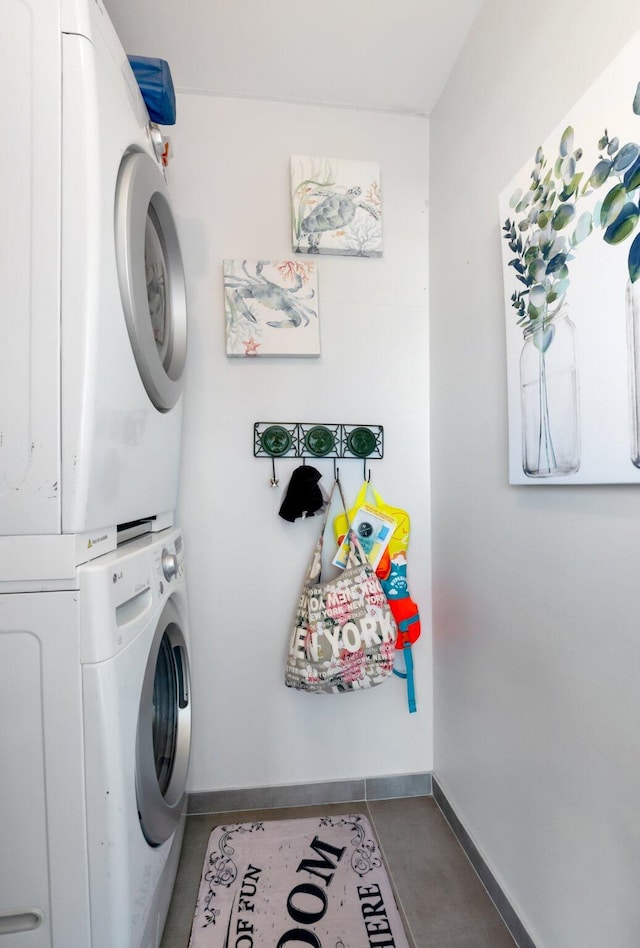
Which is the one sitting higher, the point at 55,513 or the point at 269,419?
the point at 269,419

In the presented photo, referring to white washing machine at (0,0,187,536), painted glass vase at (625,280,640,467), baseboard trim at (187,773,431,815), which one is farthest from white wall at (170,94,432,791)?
painted glass vase at (625,280,640,467)

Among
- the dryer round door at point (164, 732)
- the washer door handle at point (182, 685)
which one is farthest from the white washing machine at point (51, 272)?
the washer door handle at point (182, 685)

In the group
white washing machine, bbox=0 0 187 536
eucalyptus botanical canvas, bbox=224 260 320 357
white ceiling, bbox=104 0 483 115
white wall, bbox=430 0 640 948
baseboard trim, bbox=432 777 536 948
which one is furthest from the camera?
eucalyptus botanical canvas, bbox=224 260 320 357

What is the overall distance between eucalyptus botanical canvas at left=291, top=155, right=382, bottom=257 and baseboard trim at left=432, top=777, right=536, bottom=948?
6.18 ft

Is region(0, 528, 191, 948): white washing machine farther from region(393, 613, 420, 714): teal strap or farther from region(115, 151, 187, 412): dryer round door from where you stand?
region(393, 613, 420, 714): teal strap

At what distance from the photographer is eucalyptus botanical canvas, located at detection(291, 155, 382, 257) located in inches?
60.6

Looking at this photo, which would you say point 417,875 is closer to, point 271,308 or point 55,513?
point 55,513

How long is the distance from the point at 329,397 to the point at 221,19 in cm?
113

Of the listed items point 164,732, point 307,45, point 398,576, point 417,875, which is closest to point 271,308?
point 307,45

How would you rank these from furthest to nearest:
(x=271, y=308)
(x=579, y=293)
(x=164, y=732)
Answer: (x=271, y=308) → (x=164, y=732) → (x=579, y=293)

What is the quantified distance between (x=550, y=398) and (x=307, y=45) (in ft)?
4.38

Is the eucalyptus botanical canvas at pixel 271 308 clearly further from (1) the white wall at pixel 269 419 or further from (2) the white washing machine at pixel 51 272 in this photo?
(2) the white washing machine at pixel 51 272

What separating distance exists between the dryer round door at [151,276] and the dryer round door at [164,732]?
1.85 ft

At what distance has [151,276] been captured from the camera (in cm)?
107
